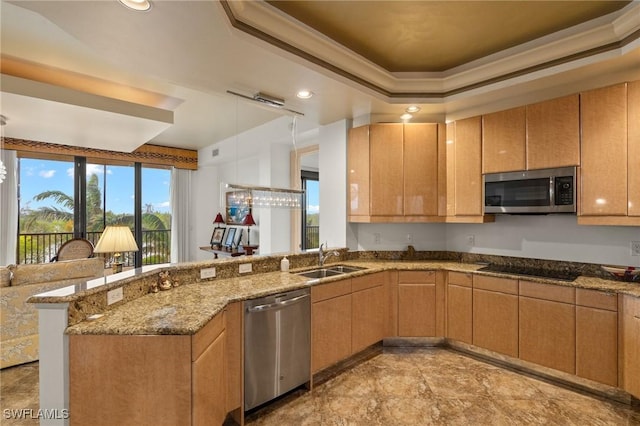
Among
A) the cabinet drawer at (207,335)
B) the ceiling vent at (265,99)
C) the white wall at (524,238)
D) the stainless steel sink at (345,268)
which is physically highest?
the ceiling vent at (265,99)

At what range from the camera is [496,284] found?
2908mm

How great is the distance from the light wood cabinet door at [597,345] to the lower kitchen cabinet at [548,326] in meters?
0.04

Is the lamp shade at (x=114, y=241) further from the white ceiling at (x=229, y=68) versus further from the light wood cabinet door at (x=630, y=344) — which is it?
the light wood cabinet door at (x=630, y=344)

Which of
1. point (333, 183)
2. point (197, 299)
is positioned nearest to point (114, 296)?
point (197, 299)

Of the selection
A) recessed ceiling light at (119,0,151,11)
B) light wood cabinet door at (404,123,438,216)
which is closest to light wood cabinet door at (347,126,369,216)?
light wood cabinet door at (404,123,438,216)

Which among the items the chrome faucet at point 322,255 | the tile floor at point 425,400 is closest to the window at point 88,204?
the tile floor at point 425,400

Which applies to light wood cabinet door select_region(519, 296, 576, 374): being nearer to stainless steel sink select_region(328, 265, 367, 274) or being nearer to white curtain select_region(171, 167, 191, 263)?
stainless steel sink select_region(328, 265, 367, 274)

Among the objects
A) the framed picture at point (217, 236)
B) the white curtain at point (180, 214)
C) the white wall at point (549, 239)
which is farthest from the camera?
the white curtain at point (180, 214)

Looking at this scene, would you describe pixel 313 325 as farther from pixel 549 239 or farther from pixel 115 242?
pixel 549 239

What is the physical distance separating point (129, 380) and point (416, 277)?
2660mm

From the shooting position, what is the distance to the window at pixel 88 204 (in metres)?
5.22

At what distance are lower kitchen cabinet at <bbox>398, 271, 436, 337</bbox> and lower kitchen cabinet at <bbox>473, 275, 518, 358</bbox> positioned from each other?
413 mm

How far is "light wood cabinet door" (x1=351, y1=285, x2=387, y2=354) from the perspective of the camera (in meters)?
2.94

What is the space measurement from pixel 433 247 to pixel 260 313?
2483mm
